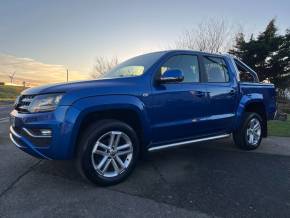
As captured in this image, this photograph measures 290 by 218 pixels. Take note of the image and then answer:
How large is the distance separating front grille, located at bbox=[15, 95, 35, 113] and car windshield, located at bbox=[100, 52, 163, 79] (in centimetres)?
145

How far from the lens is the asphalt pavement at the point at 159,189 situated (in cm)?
303

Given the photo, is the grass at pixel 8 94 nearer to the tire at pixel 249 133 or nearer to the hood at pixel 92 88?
the tire at pixel 249 133

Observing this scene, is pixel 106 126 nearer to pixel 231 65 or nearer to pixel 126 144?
pixel 126 144

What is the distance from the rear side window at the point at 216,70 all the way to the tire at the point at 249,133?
40.7 inches

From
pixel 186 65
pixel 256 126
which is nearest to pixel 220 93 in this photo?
pixel 186 65

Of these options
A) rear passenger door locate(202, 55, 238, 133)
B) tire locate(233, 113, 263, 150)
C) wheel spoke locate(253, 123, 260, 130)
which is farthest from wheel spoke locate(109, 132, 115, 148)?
wheel spoke locate(253, 123, 260, 130)

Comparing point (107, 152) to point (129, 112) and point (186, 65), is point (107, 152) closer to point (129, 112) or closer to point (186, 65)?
point (129, 112)

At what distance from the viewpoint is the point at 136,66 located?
181 inches

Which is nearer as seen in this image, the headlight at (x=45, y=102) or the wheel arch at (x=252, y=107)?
the headlight at (x=45, y=102)

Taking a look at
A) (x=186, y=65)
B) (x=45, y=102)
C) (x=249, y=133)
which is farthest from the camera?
(x=249, y=133)

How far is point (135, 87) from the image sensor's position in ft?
12.7

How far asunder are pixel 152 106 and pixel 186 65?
1.14 meters

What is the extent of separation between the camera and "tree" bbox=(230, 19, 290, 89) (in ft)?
79.1

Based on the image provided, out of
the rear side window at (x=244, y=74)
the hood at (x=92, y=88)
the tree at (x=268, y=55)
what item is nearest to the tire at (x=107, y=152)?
the hood at (x=92, y=88)
